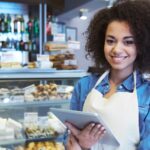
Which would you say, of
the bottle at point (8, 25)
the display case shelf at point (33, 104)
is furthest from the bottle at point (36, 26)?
the display case shelf at point (33, 104)

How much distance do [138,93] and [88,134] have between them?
0.25 meters

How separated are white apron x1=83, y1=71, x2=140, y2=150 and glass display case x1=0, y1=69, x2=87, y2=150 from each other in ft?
4.21

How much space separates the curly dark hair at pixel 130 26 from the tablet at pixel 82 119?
0.97 ft

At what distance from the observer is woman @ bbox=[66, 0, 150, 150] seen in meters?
1.22

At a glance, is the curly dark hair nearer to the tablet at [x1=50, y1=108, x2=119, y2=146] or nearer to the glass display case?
the tablet at [x1=50, y1=108, x2=119, y2=146]

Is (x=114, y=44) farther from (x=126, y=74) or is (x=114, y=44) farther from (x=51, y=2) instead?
(x=51, y=2)

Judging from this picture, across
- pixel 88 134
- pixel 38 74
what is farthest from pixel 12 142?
pixel 88 134

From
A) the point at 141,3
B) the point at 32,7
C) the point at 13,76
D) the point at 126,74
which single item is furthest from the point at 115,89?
the point at 32,7

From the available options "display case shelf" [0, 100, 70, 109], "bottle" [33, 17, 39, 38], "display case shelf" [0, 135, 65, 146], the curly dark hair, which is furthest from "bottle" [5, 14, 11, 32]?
the curly dark hair

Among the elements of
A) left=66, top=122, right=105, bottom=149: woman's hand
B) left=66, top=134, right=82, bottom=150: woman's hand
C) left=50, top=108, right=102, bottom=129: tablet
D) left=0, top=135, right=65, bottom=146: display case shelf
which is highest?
left=50, top=108, right=102, bottom=129: tablet

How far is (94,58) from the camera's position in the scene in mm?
1467

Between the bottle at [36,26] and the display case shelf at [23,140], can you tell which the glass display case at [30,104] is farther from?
the bottle at [36,26]

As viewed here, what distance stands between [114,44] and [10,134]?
1.48 m

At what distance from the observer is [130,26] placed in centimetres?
123
